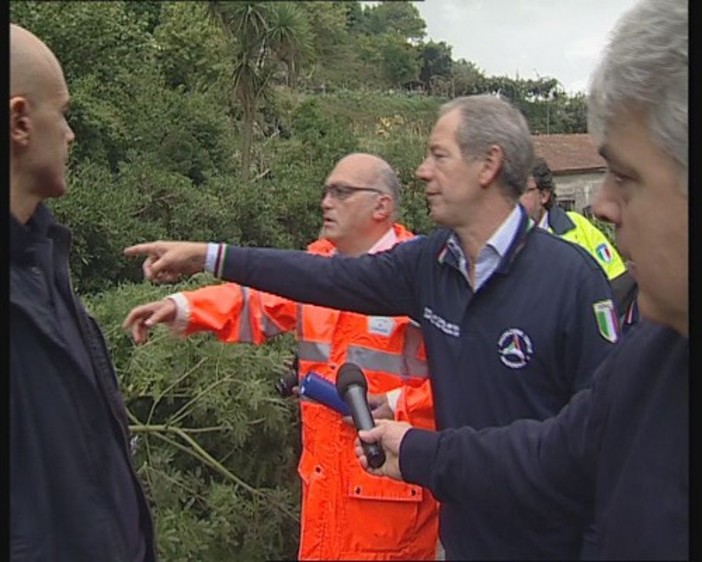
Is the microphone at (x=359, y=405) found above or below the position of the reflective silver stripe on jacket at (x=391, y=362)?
above

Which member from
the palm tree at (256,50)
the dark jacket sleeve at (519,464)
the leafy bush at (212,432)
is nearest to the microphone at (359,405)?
the dark jacket sleeve at (519,464)

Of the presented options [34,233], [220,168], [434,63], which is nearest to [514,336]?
[34,233]

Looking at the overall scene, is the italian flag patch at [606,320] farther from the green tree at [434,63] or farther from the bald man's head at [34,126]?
the green tree at [434,63]

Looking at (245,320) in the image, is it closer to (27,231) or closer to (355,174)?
(355,174)

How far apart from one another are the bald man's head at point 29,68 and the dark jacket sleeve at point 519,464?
93cm

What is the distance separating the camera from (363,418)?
6.18 ft

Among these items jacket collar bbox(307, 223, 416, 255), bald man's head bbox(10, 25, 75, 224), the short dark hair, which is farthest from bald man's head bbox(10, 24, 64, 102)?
the short dark hair

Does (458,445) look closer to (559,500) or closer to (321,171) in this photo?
(559,500)

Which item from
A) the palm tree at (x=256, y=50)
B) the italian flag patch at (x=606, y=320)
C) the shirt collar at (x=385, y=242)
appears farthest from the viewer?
the palm tree at (x=256, y=50)

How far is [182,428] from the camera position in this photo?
331 centimetres

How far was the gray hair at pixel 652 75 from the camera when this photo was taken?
3.19 feet

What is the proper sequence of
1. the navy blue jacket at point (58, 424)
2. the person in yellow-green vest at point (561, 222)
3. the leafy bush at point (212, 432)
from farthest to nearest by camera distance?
the person in yellow-green vest at point (561, 222), the leafy bush at point (212, 432), the navy blue jacket at point (58, 424)

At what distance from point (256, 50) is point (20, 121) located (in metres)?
4.24

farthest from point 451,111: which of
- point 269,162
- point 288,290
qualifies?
point 269,162
